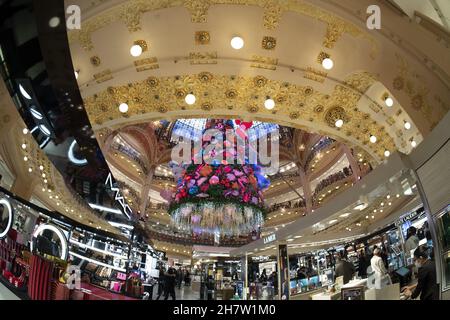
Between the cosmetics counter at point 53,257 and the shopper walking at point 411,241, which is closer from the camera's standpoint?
the cosmetics counter at point 53,257

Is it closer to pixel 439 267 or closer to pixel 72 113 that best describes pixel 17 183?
pixel 72 113

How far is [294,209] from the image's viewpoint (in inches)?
1027

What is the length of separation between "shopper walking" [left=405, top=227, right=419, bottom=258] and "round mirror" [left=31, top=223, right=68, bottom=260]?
7.94 feet

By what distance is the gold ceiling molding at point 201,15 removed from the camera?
457 cm

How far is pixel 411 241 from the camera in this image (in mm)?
2764

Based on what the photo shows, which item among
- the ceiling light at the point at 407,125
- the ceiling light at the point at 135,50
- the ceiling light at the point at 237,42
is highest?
the ceiling light at the point at 237,42

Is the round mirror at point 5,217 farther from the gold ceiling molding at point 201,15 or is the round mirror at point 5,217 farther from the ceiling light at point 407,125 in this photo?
the ceiling light at point 407,125

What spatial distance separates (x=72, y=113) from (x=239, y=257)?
19.6ft

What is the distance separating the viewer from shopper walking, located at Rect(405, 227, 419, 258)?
273cm

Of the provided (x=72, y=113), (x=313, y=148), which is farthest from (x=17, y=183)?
(x=313, y=148)

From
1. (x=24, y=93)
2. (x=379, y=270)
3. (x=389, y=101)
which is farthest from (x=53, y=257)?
(x=389, y=101)

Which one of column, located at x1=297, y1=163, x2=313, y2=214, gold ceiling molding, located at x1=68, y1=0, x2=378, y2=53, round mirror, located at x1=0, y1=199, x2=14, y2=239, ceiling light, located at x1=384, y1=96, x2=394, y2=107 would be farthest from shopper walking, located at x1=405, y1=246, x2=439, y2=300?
column, located at x1=297, y1=163, x2=313, y2=214

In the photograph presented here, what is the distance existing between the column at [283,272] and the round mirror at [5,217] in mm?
3669

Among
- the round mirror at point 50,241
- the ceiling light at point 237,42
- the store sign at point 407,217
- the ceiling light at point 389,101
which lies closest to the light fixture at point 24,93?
the round mirror at point 50,241
